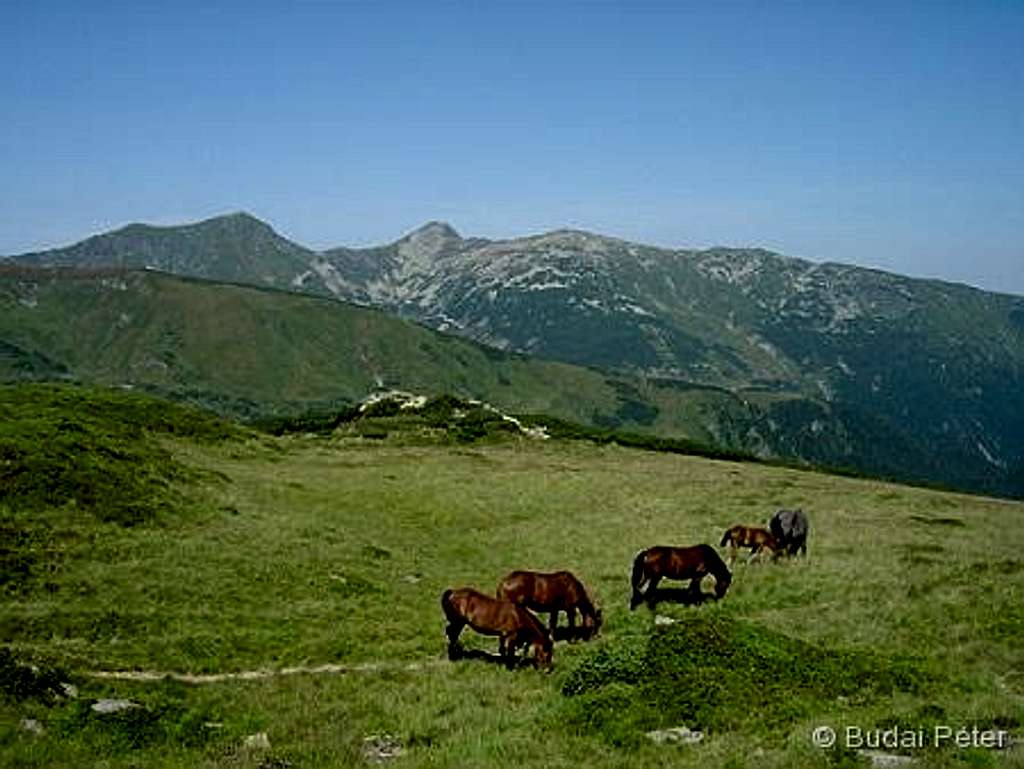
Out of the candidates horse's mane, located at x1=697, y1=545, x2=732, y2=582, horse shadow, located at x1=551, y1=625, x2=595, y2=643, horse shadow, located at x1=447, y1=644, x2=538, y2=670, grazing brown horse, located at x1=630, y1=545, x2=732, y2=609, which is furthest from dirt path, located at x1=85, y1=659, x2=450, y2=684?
horse's mane, located at x1=697, y1=545, x2=732, y2=582

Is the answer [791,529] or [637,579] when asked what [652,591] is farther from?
[791,529]

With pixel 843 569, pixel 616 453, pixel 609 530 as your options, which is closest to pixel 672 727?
pixel 843 569

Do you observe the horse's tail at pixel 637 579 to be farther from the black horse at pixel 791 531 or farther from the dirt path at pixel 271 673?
the black horse at pixel 791 531

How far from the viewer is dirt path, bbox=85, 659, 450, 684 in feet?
78.5

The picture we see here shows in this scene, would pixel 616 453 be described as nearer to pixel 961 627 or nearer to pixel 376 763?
pixel 961 627

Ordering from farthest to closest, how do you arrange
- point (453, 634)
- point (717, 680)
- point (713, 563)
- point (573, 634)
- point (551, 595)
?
point (713, 563)
point (573, 634)
point (551, 595)
point (453, 634)
point (717, 680)

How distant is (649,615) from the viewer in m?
29.7

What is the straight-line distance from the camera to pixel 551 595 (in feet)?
91.1

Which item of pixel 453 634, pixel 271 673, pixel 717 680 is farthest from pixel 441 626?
pixel 717 680

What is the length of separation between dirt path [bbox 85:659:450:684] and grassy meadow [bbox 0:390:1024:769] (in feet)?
0.70

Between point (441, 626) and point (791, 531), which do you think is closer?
point (441, 626)

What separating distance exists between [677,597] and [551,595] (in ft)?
21.4

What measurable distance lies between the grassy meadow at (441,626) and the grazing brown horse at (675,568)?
95cm

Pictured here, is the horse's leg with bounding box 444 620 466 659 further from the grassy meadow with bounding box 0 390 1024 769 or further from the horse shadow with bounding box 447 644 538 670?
the grassy meadow with bounding box 0 390 1024 769
